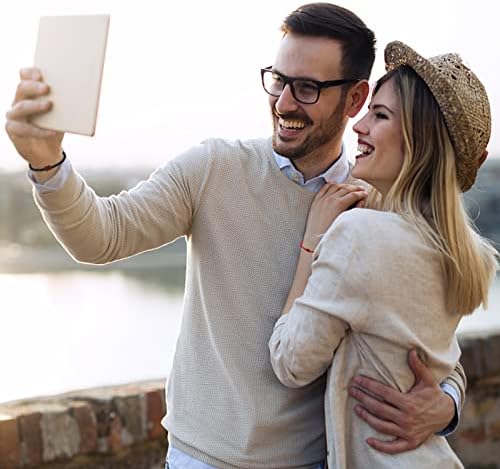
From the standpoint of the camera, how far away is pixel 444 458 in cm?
178

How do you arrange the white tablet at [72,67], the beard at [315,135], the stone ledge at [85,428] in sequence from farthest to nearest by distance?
the stone ledge at [85,428]
the beard at [315,135]
the white tablet at [72,67]

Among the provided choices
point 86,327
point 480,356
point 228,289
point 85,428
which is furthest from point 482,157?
point 86,327

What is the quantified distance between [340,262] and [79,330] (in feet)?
7.72

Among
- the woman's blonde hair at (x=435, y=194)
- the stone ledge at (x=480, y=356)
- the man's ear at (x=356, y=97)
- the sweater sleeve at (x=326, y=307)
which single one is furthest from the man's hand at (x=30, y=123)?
the stone ledge at (x=480, y=356)

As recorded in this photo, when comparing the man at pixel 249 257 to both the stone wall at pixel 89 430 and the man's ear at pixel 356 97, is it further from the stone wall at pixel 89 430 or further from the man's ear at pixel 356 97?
the stone wall at pixel 89 430

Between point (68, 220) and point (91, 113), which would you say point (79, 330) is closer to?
point (68, 220)

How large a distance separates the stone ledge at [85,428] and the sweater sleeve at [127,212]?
808 mm

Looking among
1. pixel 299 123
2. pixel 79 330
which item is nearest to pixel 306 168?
pixel 299 123

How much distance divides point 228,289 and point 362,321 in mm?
296

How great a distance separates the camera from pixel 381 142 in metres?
1.77

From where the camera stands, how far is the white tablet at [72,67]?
4.87 ft

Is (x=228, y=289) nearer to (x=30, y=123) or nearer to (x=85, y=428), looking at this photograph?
(x=30, y=123)

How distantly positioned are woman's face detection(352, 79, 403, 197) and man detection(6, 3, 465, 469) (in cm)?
9

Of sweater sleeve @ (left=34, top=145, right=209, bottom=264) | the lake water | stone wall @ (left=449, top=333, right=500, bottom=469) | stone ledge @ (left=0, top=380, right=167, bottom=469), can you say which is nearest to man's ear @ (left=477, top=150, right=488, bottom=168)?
sweater sleeve @ (left=34, top=145, right=209, bottom=264)
